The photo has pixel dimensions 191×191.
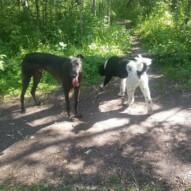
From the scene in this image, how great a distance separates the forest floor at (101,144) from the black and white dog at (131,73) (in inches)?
12.7

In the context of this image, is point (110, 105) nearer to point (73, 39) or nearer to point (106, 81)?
point (106, 81)

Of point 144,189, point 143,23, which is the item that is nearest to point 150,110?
point 144,189

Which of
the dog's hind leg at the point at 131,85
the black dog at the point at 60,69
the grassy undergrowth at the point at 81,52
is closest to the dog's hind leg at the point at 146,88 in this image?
the dog's hind leg at the point at 131,85

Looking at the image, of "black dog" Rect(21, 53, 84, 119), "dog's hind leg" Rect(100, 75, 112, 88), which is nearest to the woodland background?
"dog's hind leg" Rect(100, 75, 112, 88)

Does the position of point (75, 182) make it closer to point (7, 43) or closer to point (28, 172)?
point (28, 172)

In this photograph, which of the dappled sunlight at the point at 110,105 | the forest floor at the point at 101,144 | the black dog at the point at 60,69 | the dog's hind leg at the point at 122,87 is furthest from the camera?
the dog's hind leg at the point at 122,87

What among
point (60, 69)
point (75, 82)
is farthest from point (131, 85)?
point (60, 69)

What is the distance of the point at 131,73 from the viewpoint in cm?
611

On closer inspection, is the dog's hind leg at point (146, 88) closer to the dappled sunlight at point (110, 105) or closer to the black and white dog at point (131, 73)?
the black and white dog at point (131, 73)

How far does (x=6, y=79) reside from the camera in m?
7.90

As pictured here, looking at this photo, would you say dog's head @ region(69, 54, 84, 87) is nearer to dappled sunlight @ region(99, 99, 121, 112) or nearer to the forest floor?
the forest floor

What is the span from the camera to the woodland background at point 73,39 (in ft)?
26.7

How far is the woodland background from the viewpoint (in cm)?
814

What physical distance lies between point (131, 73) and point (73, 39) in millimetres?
4744
